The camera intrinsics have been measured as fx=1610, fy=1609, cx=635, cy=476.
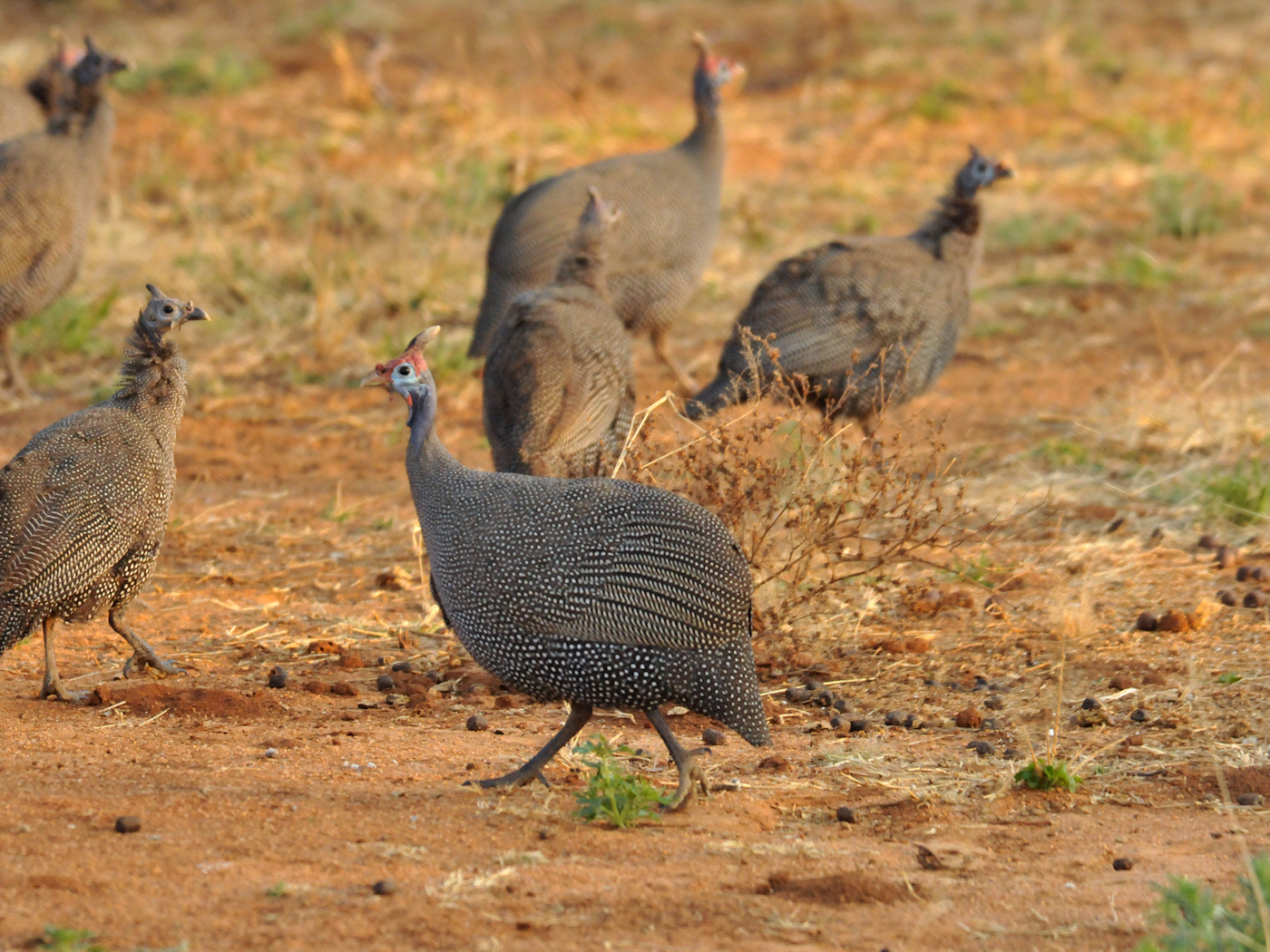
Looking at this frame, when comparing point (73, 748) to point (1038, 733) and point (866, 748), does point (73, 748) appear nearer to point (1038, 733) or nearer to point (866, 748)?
point (866, 748)

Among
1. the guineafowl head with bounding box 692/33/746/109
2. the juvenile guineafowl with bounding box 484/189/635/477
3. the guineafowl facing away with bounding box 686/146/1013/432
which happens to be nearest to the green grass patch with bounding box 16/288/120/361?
the guineafowl head with bounding box 692/33/746/109

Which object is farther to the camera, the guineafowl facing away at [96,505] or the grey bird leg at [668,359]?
the grey bird leg at [668,359]

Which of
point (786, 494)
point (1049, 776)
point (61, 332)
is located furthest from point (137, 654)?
point (61, 332)

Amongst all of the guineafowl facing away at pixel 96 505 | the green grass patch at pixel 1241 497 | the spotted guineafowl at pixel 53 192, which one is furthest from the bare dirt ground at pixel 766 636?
Answer: the spotted guineafowl at pixel 53 192

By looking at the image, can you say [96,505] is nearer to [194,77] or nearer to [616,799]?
[616,799]

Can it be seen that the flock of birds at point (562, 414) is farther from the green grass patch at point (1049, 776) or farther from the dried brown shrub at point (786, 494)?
the green grass patch at point (1049, 776)

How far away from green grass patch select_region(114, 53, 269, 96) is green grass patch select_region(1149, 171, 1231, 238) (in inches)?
287

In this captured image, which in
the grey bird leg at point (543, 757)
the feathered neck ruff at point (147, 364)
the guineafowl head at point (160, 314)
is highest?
the guineafowl head at point (160, 314)

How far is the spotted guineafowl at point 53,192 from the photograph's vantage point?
24.7 feet

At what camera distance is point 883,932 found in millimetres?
3045

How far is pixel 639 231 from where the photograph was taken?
741cm

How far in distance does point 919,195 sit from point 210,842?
8749 mm

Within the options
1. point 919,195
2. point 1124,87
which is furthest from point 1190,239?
point 1124,87

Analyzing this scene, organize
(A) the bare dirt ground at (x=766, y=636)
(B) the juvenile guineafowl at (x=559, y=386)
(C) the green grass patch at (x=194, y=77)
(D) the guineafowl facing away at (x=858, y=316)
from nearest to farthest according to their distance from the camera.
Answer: (A) the bare dirt ground at (x=766, y=636), (B) the juvenile guineafowl at (x=559, y=386), (D) the guineafowl facing away at (x=858, y=316), (C) the green grass patch at (x=194, y=77)
